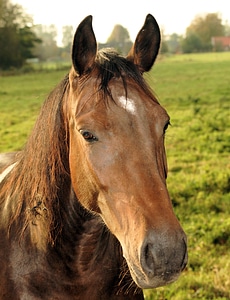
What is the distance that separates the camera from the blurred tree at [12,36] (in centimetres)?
4125

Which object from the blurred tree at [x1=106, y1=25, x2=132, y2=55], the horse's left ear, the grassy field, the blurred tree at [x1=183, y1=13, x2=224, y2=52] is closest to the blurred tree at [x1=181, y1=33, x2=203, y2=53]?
the blurred tree at [x1=183, y1=13, x2=224, y2=52]

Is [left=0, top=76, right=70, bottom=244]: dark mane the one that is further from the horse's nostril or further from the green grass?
the green grass

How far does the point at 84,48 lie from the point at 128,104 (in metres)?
0.38

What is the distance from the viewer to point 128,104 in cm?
204

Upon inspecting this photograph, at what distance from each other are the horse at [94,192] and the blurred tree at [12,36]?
4038 cm

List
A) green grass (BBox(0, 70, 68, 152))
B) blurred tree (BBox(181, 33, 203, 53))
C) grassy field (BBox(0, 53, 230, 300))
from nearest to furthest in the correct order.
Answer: grassy field (BBox(0, 53, 230, 300)) → green grass (BBox(0, 70, 68, 152)) → blurred tree (BBox(181, 33, 203, 53))

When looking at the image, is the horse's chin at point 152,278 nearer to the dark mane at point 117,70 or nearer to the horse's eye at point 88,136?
the horse's eye at point 88,136

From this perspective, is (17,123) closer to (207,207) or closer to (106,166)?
(207,207)

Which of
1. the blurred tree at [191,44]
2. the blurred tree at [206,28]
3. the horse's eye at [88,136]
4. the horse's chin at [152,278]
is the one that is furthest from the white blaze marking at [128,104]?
the blurred tree at [206,28]

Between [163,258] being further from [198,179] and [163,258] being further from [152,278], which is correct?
[198,179]

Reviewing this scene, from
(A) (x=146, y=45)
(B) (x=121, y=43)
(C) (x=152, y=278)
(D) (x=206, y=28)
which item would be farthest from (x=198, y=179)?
(D) (x=206, y=28)

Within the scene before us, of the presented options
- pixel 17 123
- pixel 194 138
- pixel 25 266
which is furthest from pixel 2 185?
pixel 17 123

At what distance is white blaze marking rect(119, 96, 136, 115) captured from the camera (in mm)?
2027

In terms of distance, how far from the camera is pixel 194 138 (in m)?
9.72
